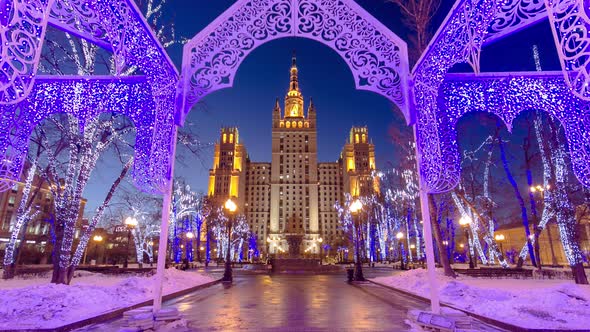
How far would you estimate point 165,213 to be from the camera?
19.6 ft

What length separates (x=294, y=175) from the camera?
93.1m

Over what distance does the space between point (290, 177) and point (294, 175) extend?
1330 millimetres

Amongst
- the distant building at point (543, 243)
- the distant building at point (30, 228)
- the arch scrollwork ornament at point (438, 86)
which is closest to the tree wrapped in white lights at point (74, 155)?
the arch scrollwork ornament at point (438, 86)

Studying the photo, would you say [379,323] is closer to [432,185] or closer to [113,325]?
[432,185]

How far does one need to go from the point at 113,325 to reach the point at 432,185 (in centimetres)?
674

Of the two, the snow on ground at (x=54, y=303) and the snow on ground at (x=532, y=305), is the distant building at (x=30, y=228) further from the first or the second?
the snow on ground at (x=532, y=305)

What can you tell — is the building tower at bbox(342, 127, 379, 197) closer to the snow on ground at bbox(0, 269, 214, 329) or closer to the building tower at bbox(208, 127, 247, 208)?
the building tower at bbox(208, 127, 247, 208)

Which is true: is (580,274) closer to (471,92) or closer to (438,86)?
(471,92)

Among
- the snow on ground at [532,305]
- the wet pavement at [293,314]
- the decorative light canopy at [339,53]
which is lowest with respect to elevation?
the wet pavement at [293,314]

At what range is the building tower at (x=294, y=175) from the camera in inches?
3546

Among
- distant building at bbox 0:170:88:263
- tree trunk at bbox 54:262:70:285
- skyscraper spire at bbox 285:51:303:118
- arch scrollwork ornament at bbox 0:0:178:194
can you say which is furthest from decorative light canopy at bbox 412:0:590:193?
skyscraper spire at bbox 285:51:303:118

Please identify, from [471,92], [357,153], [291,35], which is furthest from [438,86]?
[357,153]

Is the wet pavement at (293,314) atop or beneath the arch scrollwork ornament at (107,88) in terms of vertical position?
beneath

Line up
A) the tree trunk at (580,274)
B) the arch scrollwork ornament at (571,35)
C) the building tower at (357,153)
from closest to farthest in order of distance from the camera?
the arch scrollwork ornament at (571,35) → the tree trunk at (580,274) → the building tower at (357,153)
